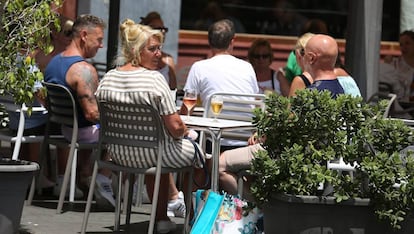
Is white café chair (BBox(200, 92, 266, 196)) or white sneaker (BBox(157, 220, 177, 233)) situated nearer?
white sneaker (BBox(157, 220, 177, 233))

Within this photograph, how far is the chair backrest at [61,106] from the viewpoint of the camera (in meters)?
7.46

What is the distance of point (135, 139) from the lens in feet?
21.3

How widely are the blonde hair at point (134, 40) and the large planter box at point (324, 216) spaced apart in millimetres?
1635

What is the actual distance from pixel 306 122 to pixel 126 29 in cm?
165

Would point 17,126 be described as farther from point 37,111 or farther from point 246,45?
point 246,45

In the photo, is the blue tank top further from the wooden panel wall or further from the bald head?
A: the wooden panel wall

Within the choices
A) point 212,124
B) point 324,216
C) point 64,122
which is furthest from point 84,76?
point 324,216

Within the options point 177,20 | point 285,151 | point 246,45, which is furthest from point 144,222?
point 246,45

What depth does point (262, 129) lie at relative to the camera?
5715 millimetres

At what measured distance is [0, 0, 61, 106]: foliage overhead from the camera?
5965mm

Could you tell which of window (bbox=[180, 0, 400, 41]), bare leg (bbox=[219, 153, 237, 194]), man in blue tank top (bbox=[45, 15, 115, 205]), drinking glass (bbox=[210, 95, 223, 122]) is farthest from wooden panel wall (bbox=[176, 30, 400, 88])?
bare leg (bbox=[219, 153, 237, 194])

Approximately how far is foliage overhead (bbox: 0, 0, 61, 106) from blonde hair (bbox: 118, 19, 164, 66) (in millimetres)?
758

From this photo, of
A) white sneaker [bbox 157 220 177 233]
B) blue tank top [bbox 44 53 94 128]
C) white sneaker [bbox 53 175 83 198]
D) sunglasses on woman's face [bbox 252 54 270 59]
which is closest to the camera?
white sneaker [bbox 157 220 177 233]

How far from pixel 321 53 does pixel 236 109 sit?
1141 mm
